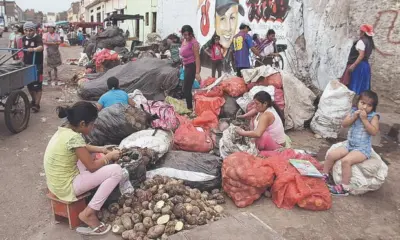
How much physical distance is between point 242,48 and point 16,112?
4338 millimetres

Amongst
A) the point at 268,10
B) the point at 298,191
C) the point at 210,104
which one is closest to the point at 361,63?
the point at 210,104

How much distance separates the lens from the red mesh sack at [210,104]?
588 cm

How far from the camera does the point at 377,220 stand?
3.29m

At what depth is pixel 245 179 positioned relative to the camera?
335 centimetres

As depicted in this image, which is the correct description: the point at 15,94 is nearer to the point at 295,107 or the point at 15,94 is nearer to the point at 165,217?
the point at 165,217

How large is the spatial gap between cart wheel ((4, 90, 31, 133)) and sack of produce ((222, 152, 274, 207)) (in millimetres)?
3516

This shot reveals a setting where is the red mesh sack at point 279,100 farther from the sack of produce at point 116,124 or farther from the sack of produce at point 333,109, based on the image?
the sack of produce at point 116,124

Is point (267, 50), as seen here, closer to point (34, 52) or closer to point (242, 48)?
point (242, 48)

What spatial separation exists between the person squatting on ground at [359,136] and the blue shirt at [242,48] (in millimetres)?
3615

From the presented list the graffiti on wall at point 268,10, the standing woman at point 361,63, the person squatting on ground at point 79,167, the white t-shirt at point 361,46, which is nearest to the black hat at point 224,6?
the graffiti on wall at point 268,10

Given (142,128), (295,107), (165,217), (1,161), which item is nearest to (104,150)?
(165,217)

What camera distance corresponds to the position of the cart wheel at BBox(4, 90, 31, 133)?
16.7ft

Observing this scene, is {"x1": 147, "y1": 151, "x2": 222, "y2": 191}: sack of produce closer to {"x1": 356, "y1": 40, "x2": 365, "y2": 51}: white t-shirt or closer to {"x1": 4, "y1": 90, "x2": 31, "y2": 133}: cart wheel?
{"x1": 4, "y1": 90, "x2": 31, "y2": 133}: cart wheel

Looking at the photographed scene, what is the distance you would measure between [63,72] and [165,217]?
406 inches
